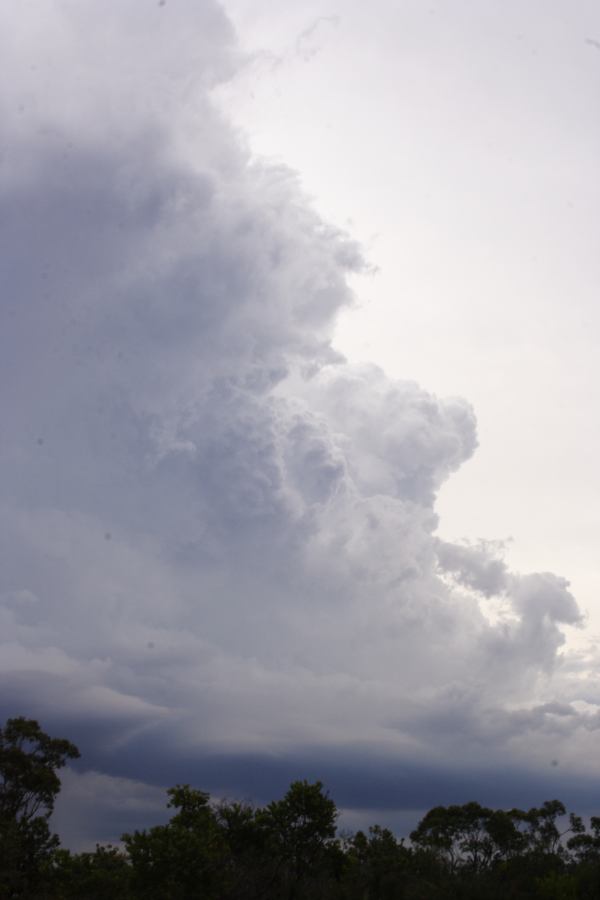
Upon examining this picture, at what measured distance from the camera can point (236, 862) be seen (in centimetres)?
4200

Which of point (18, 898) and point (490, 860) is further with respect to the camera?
point (490, 860)

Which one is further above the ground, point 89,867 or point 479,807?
point 479,807

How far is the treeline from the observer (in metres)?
36.1

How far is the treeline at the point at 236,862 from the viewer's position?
36094mm

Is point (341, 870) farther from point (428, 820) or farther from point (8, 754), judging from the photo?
point (428, 820)

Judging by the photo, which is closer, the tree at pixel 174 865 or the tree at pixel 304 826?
the tree at pixel 174 865

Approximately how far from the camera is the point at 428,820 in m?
75.2

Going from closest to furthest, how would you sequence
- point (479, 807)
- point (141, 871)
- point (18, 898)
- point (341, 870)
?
1. point (141, 871)
2. point (18, 898)
3. point (341, 870)
4. point (479, 807)

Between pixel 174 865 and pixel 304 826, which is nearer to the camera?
pixel 174 865

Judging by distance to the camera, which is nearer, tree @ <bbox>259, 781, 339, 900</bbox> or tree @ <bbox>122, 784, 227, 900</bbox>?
tree @ <bbox>122, 784, 227, 900</bbox>

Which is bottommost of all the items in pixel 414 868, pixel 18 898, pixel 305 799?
pixel 18 898

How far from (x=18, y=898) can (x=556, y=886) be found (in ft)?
91.8

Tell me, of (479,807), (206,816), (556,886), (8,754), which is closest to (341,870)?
(206,816)

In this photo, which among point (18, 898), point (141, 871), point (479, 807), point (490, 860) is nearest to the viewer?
point (141, 871)
